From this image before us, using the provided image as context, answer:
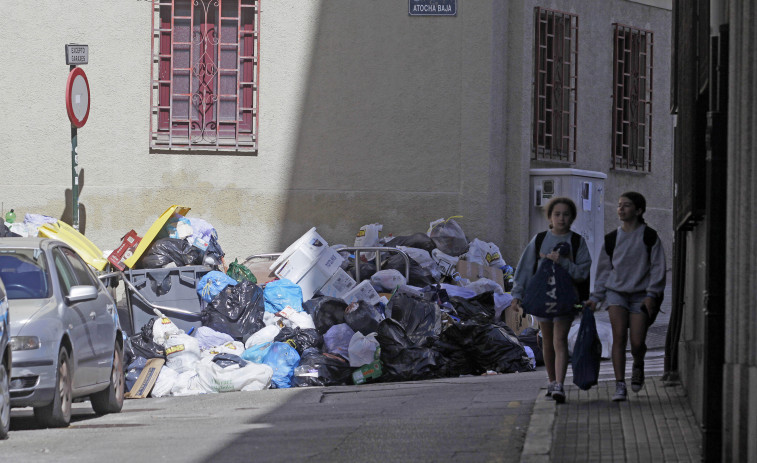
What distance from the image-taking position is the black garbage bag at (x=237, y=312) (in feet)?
47.0

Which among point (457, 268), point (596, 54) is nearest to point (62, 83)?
point (457, 268)

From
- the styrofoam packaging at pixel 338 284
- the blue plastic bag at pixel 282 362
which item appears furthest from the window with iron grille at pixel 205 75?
the blue plastic bag at pixel 282 362

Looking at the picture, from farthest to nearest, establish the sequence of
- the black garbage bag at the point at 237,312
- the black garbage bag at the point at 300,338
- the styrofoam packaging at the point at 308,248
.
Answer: the styrofoam packaging at the point at 308,248
the black garbage bag at the point at 237,312
the black garbage bag at the point at 300,338

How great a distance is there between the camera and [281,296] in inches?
579

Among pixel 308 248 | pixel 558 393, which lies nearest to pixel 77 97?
pixel 308 248

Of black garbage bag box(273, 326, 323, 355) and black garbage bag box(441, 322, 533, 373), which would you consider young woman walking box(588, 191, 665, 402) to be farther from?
black garbage bag box(273, 326, 323, 355)

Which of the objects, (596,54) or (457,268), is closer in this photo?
(457,268)

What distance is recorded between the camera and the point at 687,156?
913 cm

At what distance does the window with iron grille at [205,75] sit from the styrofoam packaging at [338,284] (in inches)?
116

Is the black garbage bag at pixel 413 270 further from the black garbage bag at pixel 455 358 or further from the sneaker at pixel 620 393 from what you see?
the sneaker at pixel 620 393

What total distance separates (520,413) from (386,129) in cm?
903

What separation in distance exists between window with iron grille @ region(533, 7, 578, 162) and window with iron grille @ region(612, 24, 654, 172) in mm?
1126

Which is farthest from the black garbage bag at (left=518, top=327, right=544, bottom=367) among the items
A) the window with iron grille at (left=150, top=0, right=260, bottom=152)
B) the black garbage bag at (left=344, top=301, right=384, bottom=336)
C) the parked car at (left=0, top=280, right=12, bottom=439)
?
the parked car at (left=0, top=280, right=12, bottom=439)

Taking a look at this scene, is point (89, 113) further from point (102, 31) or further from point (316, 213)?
point (316, 213)
